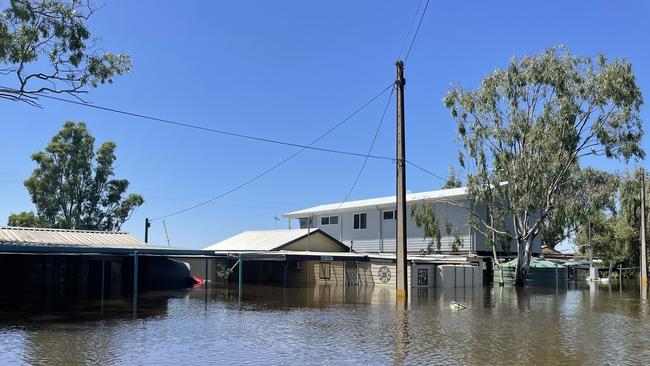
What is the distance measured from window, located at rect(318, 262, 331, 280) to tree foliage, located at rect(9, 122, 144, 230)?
22.5 metres

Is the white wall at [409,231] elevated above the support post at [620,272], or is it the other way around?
the white wall at [409,231]

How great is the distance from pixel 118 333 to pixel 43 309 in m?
8.14

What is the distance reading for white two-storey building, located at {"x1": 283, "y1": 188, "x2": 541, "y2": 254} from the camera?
42.2 metres

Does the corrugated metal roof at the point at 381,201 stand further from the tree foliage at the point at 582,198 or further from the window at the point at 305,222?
the tree foliage at the point at 582,198

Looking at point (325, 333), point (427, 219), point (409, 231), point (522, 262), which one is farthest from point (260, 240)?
point (325, 333)

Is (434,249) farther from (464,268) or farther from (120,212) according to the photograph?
(120,212)

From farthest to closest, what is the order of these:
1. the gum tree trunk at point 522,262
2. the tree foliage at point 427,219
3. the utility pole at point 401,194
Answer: the tree foliage at point 427,219
the gum tree trunk at point 522,262
the utility pole at point 401,194

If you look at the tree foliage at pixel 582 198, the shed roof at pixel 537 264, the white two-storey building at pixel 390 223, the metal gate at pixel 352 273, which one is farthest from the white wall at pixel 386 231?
the tree foliage at pixel 582 198

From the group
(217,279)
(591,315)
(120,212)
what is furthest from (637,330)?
(120,212)

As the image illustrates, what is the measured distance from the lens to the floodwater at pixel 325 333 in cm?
1231

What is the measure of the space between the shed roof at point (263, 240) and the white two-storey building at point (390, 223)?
11.0ft

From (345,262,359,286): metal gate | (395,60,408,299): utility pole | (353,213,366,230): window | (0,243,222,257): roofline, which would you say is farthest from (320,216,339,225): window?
(395,60,408,299): utility pole

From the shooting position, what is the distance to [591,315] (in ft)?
70.6

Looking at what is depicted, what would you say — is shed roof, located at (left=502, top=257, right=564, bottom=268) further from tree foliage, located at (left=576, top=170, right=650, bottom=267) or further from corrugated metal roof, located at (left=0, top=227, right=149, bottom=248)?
corrugated metal roof, located at (left=0, top=227, right=149, bottom=248)
